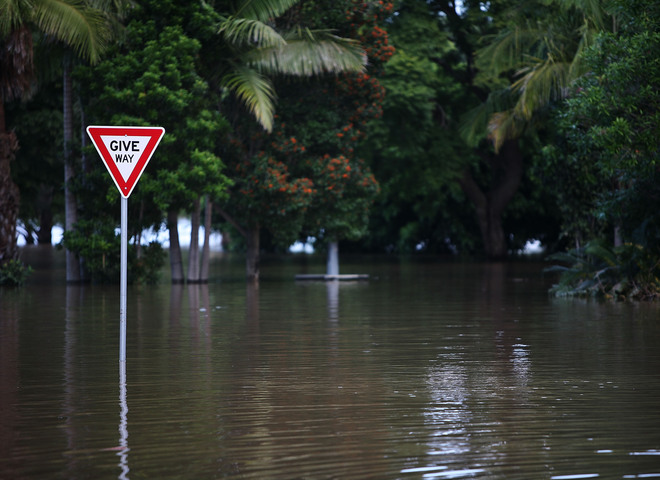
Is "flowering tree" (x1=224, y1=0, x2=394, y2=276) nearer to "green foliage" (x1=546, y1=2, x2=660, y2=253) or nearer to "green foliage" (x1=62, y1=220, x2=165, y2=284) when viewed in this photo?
"green foliage" (x1=62, y1=220, x2=165, y2=284)

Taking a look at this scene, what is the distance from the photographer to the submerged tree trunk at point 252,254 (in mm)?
33969

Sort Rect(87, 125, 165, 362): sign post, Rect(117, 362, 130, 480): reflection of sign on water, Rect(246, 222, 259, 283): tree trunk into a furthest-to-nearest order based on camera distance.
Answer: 1. Rect(246, 222, 259, 283): tree trunk
2. Rect(87, 125, 165, 362): sign post
3. Rect(117, 362, 130, 480): reflection of sign on water

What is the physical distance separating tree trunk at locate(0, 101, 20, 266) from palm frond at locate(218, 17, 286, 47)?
5.96 m

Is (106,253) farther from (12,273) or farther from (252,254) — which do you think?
(252,254)

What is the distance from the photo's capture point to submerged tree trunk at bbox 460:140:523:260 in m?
51.7

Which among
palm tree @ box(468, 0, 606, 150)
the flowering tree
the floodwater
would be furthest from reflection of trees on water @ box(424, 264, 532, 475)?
the flowering tree

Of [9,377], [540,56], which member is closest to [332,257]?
[540,56]

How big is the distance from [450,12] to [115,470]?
42.4m

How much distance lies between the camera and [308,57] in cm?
2959

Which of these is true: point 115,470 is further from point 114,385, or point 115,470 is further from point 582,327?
point 582,327

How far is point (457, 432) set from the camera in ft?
26.9

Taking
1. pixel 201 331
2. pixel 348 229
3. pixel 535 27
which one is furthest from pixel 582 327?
pixel 348 229

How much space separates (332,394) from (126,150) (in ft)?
11.6

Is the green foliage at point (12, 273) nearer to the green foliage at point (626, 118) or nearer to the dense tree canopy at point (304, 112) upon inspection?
the dense tree canopy at point (304, 112)
